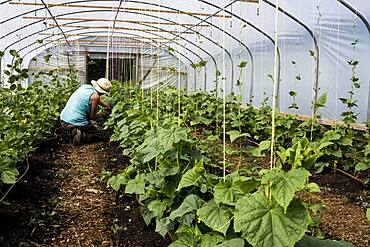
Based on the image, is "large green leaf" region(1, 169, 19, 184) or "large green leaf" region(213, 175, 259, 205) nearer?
"large green leaf" region(213, 175, 259, 205)

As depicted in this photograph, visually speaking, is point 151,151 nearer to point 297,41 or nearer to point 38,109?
point 38,109

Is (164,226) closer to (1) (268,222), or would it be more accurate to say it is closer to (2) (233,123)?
(1) (268,222)

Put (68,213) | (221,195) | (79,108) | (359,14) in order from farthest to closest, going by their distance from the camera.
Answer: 1. (79,108)
2. (359,14)
3. (68,213)
4. (221,195)

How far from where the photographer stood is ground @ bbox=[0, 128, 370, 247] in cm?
365

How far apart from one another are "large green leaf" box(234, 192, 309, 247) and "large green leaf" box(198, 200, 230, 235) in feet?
0.91

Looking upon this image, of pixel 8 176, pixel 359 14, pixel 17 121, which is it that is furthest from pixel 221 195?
pixel 359 14

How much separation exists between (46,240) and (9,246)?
343 mm

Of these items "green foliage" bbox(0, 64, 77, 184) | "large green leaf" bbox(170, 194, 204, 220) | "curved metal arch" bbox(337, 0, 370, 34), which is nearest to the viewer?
"large green leaf" bbox(170, 194, 204, 220)

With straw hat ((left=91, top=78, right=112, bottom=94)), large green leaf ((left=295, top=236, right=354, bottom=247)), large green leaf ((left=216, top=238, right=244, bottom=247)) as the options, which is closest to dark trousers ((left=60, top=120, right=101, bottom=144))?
straw hat ((left=91, top=78, right=112, bottom=94))

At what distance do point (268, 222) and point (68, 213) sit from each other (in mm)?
2994

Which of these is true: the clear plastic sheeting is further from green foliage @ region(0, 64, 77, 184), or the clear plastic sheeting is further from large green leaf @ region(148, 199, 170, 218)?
green foliage @ region(0, 64, 77, 184)

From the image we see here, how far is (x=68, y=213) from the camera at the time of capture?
14.5 feet

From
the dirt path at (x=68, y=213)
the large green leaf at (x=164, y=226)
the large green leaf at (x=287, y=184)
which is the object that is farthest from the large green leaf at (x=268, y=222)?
the dirt path at (x=68, y=213)

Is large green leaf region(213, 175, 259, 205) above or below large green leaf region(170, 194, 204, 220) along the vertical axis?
above
